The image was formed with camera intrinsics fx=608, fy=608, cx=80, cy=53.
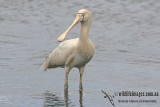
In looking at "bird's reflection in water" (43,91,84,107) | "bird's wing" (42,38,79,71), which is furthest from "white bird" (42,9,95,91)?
"bird's reflection in water" (43,91,84,107)

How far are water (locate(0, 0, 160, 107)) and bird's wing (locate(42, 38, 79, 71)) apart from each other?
0.34 metres

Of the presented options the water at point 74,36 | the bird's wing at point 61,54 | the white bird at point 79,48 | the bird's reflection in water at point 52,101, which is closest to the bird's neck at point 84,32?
the white bird at point 79,48

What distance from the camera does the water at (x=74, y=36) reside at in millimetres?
11500

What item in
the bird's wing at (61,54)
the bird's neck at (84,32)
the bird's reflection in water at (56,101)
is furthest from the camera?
the bird's wing at (61,54)

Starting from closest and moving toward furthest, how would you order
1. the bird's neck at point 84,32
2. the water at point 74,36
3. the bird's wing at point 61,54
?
the water at point 74,36 → the bird's neck at point 84,32 → the bird's wing at point 61,54

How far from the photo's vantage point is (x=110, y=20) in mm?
20234

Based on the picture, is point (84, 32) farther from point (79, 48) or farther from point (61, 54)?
point (61, 54)

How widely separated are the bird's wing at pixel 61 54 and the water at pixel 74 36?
1.11 feet

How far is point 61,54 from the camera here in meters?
12.1

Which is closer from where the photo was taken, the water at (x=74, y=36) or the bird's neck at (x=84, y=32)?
the water at (x=74, y=36)

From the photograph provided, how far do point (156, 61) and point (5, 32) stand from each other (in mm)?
5760

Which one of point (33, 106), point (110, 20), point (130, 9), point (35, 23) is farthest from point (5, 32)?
point (33, 106)

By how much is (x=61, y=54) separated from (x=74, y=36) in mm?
5707

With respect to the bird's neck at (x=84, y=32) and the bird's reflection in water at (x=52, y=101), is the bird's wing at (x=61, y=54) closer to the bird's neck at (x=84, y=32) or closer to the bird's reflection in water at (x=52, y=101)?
the bird's neck at (x=84, y=32)
